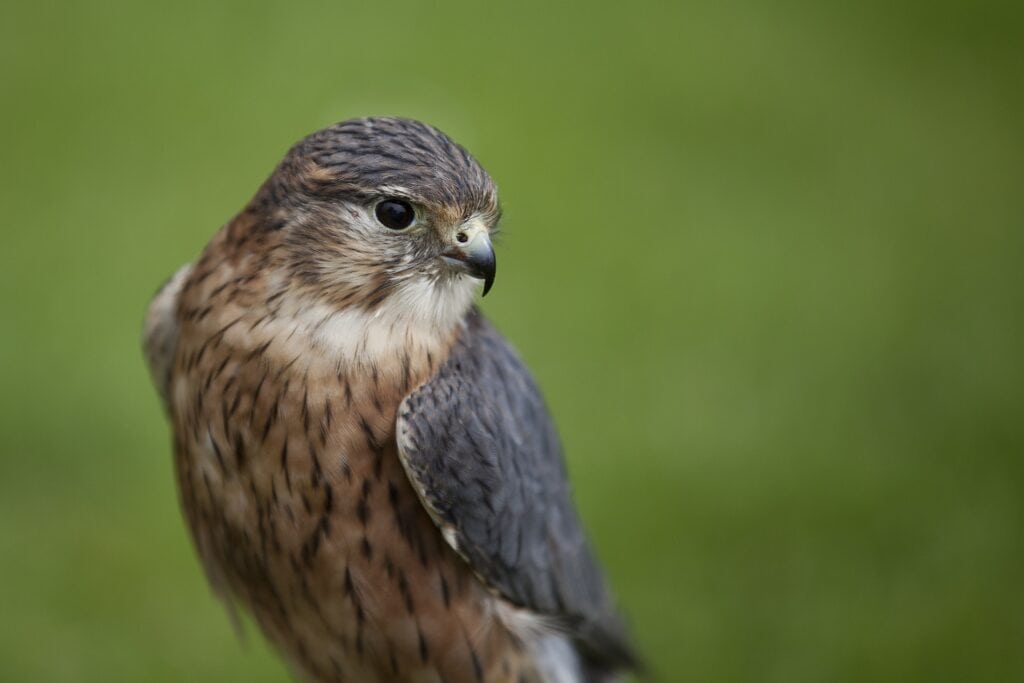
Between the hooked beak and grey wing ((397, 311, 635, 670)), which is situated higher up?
the hooked beak

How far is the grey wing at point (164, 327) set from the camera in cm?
311

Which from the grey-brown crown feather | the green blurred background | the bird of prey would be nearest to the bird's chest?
the bird of prey

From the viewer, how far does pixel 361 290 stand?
2768mm

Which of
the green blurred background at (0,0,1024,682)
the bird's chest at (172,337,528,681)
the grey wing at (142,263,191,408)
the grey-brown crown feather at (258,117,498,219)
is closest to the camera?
the grey-brown crown feather at (258,117,498,219)

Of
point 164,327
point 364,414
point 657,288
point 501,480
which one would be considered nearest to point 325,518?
point 364,414

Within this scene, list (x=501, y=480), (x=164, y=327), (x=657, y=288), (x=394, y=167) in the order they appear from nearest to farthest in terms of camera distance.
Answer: (x=394, y=167) → (x=501, y=480) → (x=164, y=327) → (x=657, y=288)

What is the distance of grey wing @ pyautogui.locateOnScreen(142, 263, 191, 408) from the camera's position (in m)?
3.11

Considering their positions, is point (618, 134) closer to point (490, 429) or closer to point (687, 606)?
point (687, 606)

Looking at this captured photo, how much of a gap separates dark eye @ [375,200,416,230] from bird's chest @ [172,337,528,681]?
0.33m

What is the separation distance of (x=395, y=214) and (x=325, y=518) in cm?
69

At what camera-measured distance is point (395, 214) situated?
270cm

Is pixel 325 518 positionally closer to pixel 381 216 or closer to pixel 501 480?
pixel 501 480

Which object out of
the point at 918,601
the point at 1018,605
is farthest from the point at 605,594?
the point at 1018,605

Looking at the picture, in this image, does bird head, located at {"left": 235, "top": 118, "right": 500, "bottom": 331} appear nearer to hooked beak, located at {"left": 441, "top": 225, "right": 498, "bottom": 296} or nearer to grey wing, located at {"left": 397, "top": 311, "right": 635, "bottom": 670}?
hooked beak, located at {"left": 441, "top": 225, "right": 498, "bottom": 296}
